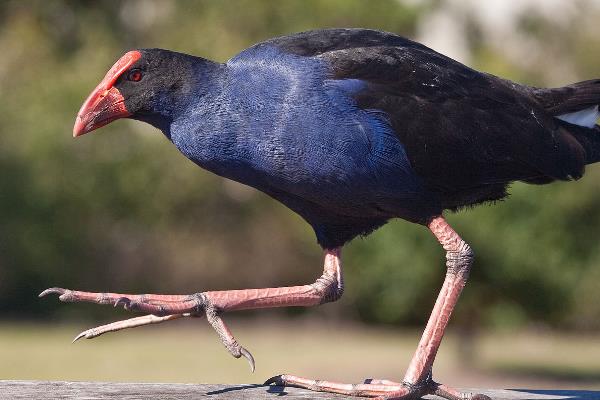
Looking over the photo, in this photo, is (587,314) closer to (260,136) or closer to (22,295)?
(22,295)

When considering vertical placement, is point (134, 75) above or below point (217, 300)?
above

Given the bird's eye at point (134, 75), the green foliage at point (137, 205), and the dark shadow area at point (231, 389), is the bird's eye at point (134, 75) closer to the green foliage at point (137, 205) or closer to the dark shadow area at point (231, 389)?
the dark shadow area at point (231, 389)

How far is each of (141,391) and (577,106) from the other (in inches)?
88.5

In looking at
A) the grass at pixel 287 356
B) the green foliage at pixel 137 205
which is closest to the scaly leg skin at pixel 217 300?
the grass at pixel 287 356

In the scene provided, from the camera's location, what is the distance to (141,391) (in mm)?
4199

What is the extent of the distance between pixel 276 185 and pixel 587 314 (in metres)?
21.7

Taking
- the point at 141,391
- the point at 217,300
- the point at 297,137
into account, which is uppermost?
the point at 297,137

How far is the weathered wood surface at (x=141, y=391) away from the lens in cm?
409

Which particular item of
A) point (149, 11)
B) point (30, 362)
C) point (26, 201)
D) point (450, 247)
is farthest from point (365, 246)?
point (149, 11)

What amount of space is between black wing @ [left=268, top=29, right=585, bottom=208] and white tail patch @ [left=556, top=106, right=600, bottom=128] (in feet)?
0.55

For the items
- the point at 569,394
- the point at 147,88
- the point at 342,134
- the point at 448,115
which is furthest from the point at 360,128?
the point at 569,394

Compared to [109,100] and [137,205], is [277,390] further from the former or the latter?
[137,205]

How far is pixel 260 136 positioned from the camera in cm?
427

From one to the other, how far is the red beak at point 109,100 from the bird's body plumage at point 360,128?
0.18 meters
